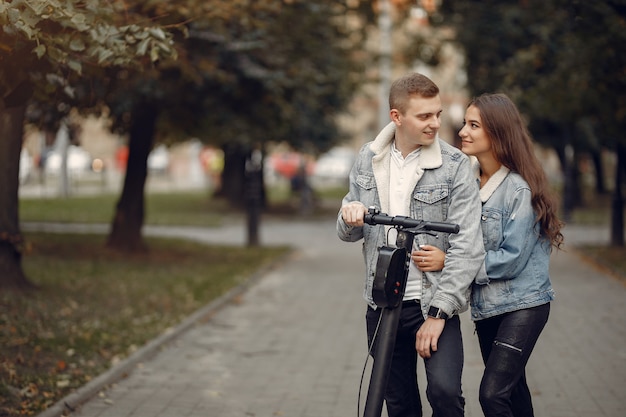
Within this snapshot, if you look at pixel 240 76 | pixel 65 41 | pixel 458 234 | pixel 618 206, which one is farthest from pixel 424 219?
pixel 618 206

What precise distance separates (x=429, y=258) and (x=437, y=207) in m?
0.23

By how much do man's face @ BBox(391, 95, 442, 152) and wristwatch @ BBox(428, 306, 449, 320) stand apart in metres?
0.68

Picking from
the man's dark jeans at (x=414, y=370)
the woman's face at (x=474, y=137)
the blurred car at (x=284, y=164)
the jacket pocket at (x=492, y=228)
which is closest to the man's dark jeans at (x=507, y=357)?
the man's dark jeans at (x=414, y=370)

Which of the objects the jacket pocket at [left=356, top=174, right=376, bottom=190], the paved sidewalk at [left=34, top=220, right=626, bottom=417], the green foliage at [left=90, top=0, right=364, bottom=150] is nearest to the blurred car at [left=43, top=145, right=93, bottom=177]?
the green foliage at [left=90, top=0, right=364, bottom=150]

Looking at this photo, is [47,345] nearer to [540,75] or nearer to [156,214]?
[540,75]

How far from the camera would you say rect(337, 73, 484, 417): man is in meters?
4.18

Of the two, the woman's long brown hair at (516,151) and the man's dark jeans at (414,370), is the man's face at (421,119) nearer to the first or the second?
the woman's long brown hair at (516,151)

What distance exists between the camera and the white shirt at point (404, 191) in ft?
14.2

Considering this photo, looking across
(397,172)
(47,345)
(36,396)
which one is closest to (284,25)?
(47,345)

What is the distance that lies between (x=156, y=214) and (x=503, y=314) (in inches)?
929

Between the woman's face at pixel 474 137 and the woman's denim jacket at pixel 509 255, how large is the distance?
165 mm

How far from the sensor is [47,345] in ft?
27.7

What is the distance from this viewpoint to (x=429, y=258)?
4230mm

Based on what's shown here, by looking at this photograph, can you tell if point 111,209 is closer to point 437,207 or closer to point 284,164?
point 437,207
